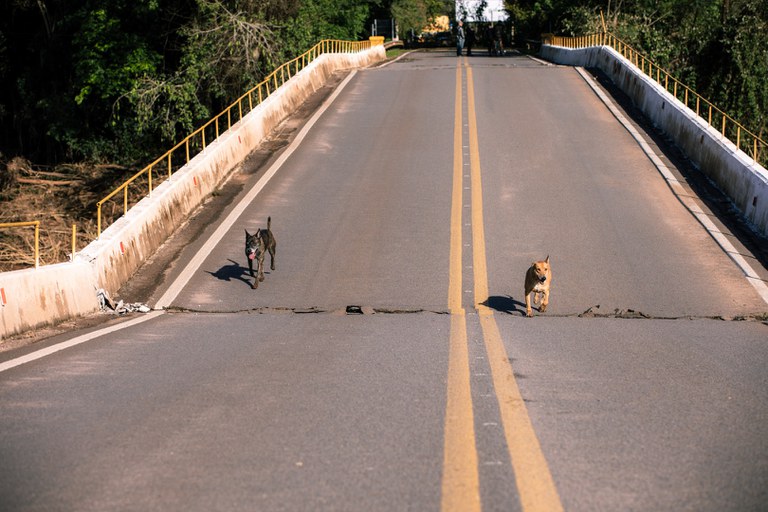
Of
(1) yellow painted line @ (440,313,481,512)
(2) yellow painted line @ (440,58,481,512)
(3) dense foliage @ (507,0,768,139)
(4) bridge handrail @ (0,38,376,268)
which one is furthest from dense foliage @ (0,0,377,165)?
(1) yellow painted line @ (440,313,481,512)

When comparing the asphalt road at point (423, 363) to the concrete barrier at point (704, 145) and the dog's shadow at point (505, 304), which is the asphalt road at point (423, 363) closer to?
the dog's shadow at point (505, 304)

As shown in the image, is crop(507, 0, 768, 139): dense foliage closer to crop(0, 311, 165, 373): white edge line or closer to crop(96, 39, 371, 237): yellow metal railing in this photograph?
crop(96, 39, 371, 237): yellow metal railing

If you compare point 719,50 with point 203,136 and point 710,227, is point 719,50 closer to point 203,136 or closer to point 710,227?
point 710,227

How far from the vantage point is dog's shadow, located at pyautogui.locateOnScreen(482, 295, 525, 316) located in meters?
13.1

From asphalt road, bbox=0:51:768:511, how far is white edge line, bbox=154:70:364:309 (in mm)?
93

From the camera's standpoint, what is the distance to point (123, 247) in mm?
14922

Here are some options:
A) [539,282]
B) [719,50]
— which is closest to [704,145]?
[539,282]

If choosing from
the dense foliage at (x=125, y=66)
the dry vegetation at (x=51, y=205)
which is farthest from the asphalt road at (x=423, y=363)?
the dense foliage at (x=125, y=66)

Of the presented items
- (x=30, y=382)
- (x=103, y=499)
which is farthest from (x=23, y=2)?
(x=103, y=499)

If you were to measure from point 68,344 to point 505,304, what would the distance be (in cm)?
614

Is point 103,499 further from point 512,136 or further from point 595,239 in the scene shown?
point 512,136

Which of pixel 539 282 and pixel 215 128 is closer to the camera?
pixel 539 282

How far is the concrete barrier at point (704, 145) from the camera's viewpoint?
17.9m

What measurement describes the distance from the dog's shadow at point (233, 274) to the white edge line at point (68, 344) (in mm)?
2297
